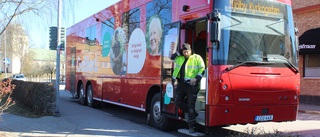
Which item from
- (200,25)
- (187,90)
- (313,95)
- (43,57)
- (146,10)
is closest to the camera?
(187,90)

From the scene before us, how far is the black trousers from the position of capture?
287 inches

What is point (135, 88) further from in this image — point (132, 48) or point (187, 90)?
point (187, 90)

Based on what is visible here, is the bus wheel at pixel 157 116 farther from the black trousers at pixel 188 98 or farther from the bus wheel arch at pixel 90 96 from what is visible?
the bus wheel arch at pixel 90 96

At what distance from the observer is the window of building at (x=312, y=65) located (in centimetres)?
1639

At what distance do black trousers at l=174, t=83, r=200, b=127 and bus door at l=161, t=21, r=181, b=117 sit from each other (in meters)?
0.23

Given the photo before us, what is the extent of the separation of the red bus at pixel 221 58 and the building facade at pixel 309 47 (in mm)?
9114

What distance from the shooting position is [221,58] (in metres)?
6.62

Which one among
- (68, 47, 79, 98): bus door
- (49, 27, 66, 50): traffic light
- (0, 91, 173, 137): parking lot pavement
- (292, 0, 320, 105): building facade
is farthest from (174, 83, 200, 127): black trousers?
(292, 0, 320, 105): building facade

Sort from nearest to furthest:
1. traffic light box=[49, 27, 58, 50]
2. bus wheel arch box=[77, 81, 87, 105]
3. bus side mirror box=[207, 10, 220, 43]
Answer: bus side mirror box=[207, 10, 220, 43] < traffic light box=[49, 27, 58, 50] < bus wheel arch box=[77, 81, 87, 105]

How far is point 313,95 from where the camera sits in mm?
16125

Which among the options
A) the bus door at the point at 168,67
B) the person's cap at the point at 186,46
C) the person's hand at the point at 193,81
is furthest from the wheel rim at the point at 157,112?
the person's cap at the point at 186,46

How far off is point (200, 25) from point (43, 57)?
9577 cm

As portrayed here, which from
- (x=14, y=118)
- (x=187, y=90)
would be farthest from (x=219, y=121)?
(x=14, y=118)

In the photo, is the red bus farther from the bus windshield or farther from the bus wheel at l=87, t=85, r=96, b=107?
the bus wheel at l=87, t=85, r=96, b=107
